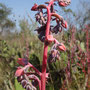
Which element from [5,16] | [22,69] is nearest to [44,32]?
[22,69]

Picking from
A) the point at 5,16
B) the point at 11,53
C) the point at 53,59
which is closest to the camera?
the point at 53,59

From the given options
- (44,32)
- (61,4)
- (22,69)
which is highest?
(61,4)

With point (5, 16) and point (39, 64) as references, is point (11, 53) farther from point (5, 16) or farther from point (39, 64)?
Answer: point (5, 16)

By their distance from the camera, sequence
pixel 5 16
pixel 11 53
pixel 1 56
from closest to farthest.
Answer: pixel 1 56 < pixel 11 53 < pixel 5 16

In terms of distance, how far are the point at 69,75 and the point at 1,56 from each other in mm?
1482

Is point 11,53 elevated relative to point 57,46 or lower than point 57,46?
Answer: lower

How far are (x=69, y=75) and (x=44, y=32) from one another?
3.50ft

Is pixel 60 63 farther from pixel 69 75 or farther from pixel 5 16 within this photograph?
pixel 5 16

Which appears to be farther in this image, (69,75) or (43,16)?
(69,75)

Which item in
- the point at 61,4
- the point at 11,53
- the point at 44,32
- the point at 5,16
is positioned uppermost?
the point at 5,16

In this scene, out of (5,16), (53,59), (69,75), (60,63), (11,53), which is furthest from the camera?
(5,16)

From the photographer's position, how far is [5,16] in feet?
41.3

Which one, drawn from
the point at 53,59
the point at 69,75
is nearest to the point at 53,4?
the point at 53,59

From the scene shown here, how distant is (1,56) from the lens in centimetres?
259
